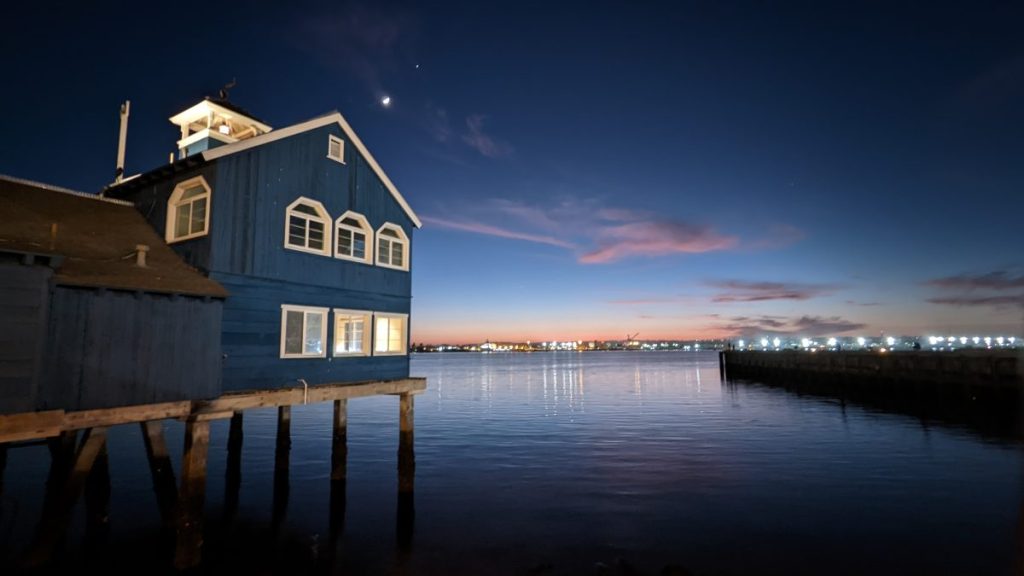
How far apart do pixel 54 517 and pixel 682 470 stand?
24.1 metres

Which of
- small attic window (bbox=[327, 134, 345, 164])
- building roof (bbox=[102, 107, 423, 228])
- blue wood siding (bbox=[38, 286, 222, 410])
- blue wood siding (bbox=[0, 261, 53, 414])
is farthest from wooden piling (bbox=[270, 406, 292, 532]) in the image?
blue wood siding (bbox=[0, 261, 53, 414])

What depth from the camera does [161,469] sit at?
47.0ft

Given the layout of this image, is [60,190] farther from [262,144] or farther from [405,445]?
[405,445]

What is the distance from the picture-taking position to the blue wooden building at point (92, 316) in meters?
10.3

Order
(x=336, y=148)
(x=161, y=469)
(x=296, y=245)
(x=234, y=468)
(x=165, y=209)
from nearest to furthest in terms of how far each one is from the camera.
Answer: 1. (x=161, y=469)
2. (x=165, y=209)
3. (x=296, y=245)
4. (x=336, y=148)
5. (x=234, y=468)

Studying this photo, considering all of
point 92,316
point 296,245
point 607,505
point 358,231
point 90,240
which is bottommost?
point 607,505

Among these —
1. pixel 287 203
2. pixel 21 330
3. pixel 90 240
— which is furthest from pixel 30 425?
pixel 287 203

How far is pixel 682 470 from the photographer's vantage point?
1036 inches

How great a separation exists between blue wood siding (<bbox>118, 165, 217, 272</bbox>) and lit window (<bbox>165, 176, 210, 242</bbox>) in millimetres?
165

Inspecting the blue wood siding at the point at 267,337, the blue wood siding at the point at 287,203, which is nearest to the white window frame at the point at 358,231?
the blue wood siding at the point at 287,203

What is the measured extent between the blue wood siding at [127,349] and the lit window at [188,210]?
2878 mm

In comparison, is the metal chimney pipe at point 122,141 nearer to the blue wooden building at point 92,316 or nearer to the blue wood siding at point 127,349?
the blue wooden building at point 92,316

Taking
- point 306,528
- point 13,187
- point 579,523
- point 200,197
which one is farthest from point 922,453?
point 13,187

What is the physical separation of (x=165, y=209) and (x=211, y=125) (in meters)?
7.75
